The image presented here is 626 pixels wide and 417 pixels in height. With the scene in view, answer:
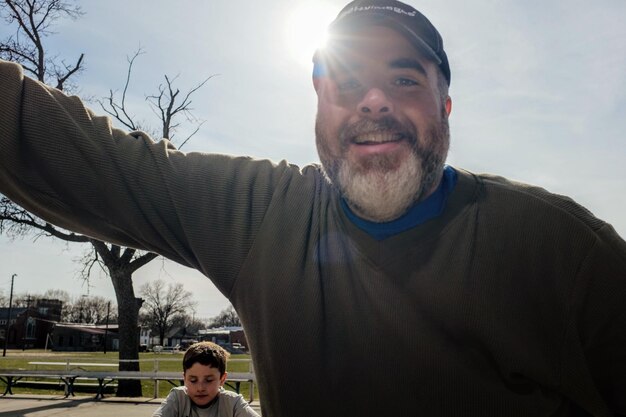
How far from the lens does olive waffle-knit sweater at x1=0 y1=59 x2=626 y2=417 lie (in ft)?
4.99

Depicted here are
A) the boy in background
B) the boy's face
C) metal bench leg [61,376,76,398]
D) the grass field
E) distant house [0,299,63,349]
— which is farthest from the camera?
distant house [0,299,63,349]

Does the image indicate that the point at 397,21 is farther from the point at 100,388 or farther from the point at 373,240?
the point at 100,388

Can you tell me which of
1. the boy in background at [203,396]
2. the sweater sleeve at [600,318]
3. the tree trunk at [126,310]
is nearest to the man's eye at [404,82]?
the sweater sleeve at [600,318]

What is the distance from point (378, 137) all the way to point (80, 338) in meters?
102

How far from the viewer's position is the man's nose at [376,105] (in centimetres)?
174

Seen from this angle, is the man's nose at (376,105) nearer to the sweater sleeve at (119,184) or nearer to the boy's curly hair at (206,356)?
the sweater sleeve at (119,184)

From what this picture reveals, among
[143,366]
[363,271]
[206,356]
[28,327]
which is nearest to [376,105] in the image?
[363,271]

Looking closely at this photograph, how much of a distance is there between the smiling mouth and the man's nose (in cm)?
6

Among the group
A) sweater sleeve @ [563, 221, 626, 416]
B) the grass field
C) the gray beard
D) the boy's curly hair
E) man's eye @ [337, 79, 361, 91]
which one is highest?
man's eye @ [337, 79, 361, 91]

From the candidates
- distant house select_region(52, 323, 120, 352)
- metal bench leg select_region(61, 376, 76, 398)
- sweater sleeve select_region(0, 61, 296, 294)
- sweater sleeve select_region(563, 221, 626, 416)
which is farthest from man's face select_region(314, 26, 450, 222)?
distant house select_region(52, 323, 120, 352)

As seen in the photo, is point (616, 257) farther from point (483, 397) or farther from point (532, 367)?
point (483, 397)

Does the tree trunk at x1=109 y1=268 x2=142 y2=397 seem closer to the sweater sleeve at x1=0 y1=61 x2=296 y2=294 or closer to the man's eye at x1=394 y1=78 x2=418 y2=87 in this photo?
the sweater sleeve at x1=0 y1=61 x2=296 y2=294

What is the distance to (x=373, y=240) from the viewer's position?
1.68 meters

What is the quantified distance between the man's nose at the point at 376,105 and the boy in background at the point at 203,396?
332cm
